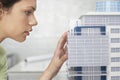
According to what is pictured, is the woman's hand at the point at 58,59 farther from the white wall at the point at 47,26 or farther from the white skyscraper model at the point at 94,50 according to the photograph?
the white wall at the point at 47,26

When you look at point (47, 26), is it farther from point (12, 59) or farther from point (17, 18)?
point (17, 18)

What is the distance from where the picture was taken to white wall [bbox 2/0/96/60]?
72.2 inches

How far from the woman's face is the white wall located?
3.50 feet

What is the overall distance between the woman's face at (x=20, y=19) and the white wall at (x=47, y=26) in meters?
1.07

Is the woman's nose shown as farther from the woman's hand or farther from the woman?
the woman's hand

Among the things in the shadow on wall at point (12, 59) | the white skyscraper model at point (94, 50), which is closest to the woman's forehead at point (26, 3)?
the white skyscraper model at point (94, 50)

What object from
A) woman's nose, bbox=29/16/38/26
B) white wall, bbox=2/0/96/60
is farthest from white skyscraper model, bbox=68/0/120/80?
white wall, bbox=2/0/96/60

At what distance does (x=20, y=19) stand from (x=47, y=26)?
1.11 meters

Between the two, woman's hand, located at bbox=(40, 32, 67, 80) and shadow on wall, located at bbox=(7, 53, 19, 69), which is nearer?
woman's hand, located at bbox=(40, 32, 67, 80)

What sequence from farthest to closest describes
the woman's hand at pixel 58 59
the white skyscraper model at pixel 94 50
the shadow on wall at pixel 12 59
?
the shadow on wall at pixel 12 59
the woman's hand at pixel 58 59
the white skyscraper model at pixel 94 50

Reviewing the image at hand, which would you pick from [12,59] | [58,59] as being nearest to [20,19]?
[58,59]

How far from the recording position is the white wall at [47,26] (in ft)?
6.02

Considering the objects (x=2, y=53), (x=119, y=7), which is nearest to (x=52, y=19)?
(x=2, y=53)

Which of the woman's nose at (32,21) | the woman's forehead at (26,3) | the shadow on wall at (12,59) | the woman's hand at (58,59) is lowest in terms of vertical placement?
the shadow on wall at (12,59)
